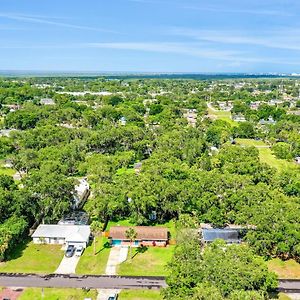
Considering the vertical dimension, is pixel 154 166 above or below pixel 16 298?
above

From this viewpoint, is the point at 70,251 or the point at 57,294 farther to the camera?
the point at 70,251

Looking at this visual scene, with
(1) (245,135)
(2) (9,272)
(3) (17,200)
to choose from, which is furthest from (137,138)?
(2) (9,272)

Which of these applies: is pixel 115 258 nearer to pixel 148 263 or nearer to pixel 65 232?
pixel 148 263

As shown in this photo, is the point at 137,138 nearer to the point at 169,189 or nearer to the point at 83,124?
the point at 83,124

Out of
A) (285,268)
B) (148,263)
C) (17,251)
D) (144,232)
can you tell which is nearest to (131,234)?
(144,232)

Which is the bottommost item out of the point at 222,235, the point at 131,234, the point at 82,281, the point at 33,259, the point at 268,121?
the point at 33,259

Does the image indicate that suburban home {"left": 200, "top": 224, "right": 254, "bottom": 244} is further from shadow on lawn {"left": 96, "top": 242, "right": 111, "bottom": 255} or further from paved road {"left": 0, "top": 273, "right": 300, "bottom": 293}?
shadow on lawn {"left": 96, "top": 242, "right": 111, "bottom": 255}
